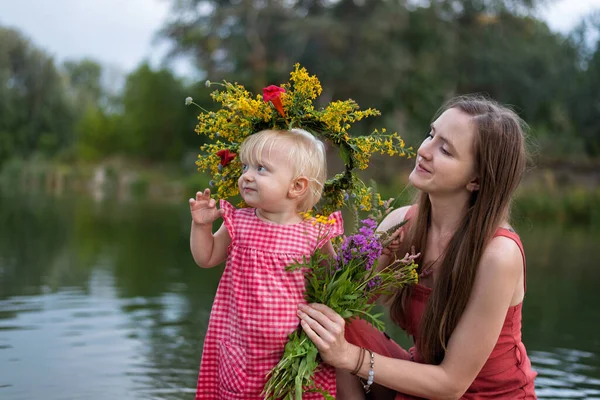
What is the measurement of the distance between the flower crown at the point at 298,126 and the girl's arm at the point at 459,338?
1.55 ft

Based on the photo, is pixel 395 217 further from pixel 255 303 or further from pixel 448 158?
pixel 255 303

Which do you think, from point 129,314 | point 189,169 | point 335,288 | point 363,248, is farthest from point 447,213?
point 189,169

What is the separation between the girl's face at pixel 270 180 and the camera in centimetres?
250

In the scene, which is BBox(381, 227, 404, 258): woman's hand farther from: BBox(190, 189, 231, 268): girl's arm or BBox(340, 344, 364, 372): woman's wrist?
BBox(190, 189, 231, 268): girl's arm

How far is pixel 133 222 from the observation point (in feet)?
40.8

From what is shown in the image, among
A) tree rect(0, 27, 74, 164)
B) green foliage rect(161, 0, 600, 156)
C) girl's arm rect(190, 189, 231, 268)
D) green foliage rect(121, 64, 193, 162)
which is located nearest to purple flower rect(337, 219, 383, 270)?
girl's arm rect(190, 189, 231, 268)

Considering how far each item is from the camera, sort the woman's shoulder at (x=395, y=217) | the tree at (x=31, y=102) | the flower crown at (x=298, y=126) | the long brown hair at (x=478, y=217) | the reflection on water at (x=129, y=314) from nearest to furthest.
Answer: the long brown hair at (x=478, y=217) → the flower crown at (x=298, y=126) → the woman's shoulder at (x=395, y=217) → the reflection on water at (x=129, y=314) → the tree at (x=31, y=102)

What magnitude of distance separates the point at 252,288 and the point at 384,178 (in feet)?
67.4

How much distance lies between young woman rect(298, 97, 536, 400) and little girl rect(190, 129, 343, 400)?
116 mm

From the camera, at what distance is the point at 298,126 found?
2.66 meters

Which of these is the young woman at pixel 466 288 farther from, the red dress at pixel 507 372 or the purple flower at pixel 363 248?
the purple flower at pixel 363 248

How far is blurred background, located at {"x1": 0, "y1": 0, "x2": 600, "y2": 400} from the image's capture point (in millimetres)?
4578

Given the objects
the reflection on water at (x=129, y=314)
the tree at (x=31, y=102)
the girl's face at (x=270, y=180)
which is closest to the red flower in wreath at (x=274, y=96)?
the girl's face at (x=270, y=180)

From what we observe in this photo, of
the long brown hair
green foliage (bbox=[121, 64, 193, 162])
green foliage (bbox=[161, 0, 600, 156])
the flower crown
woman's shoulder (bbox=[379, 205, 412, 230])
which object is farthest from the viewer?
green foliage (bbox=[121, 64, 193, 162])
